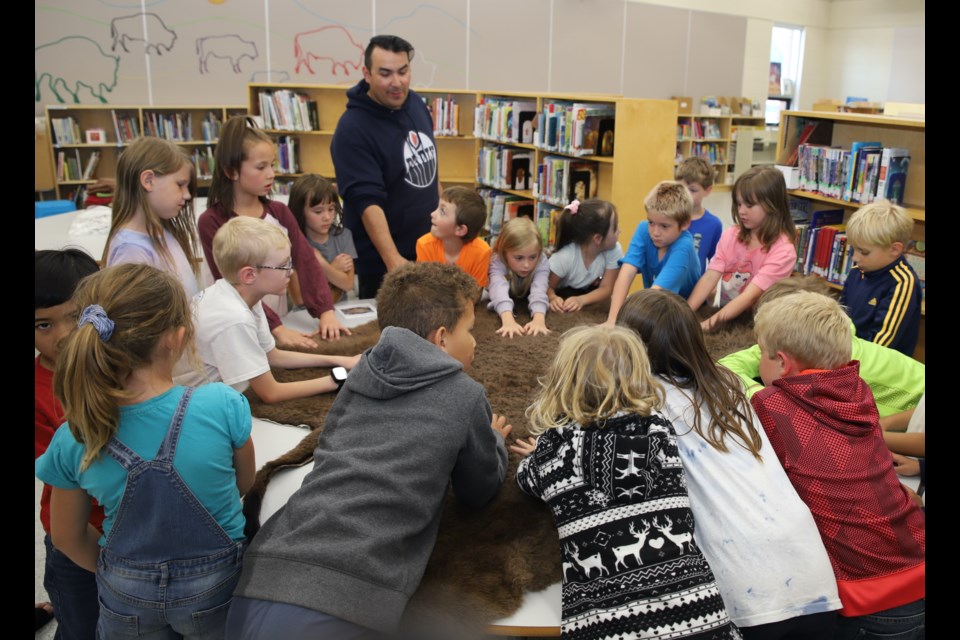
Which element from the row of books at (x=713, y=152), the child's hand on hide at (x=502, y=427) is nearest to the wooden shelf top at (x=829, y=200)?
the child's hand on hide at (x=502, y=427)

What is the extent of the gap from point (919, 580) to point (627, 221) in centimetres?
378

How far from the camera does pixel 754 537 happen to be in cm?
133

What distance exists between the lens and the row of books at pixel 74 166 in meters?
6.80

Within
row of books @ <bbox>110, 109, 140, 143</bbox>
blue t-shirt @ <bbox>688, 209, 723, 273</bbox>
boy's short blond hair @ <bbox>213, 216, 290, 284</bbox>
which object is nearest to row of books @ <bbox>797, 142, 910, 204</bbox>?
blue t-shirt @ <bbox>688, 209, 723, 273</bbox>

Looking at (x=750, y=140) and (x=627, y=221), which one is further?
(x=750, y=140)

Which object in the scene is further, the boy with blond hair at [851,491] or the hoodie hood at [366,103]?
the hoodie hood at [366,103]

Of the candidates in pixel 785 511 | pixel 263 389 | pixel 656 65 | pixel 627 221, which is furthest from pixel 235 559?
pixel 656 65

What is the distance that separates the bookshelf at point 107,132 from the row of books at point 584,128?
151 inches

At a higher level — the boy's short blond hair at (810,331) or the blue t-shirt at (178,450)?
the boy's short blond hair at (810,331)

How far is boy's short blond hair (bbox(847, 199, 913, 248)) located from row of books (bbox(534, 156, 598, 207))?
2.83m

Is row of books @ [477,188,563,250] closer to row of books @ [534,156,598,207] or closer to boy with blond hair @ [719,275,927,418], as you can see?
row of books @ [534,156,598,207]

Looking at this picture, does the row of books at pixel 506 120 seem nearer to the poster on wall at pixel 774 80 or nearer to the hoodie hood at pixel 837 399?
the hoodie hood at pixel 837 399
